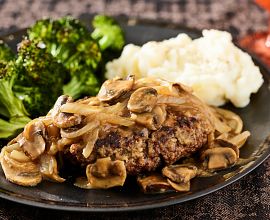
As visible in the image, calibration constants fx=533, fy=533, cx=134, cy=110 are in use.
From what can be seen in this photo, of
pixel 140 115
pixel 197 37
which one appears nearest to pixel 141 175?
pixel 140 115

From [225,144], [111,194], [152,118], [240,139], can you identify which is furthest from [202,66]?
[111,194]

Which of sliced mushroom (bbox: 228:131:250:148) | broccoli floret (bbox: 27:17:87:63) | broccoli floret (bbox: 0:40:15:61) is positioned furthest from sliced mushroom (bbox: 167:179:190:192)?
broccoli floret (bbox: 0:40:15:61)

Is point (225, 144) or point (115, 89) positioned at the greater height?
point (115, 89)

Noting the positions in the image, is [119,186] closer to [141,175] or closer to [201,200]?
[141,175]

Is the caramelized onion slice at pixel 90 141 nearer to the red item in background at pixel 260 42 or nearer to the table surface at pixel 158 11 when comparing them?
the table surface at pixel 158 11

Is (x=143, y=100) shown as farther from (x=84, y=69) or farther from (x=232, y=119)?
(x=84, y=69)
